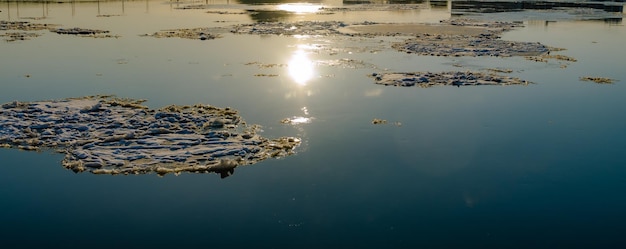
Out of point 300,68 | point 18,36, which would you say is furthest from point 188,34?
point 300,68

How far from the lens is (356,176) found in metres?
9.09

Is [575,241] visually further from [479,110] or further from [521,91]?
[521,91]

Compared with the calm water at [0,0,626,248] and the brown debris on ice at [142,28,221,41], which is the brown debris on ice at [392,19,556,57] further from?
the brown debris on ice at [142,28,221,41]

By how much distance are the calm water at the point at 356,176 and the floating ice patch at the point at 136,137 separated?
39 centimetres

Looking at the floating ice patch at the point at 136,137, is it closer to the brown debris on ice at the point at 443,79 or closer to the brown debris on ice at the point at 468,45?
the brown debris on ice at the point at 443,79

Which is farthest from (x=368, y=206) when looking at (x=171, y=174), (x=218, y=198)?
(x=171, y=174)

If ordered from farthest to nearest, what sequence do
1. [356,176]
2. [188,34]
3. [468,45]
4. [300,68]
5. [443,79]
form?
[188,34] → [468,45] → [300,68] → [443,79] → [356,176]

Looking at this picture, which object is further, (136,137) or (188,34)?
(188,34)

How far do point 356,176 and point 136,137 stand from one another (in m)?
4.57

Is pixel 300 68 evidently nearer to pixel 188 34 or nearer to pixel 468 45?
pixel 468 45

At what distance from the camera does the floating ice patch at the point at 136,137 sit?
9.55 m

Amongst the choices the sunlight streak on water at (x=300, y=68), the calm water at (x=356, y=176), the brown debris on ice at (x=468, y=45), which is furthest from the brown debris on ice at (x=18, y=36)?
the brown debris on ice at (x=468, y=45)

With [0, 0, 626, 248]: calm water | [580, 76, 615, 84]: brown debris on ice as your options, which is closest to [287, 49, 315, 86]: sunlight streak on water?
[0, 0, 626, 248]: calm water

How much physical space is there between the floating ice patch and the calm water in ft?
1.27
